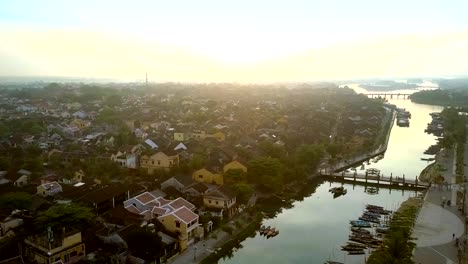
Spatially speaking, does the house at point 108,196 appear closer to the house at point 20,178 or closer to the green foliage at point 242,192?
the green foliage at point 242,192

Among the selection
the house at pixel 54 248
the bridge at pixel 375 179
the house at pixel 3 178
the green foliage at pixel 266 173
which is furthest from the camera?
the bridge at pixel 375 179

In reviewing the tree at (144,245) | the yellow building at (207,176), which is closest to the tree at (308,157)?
the yellow building at (207,176)

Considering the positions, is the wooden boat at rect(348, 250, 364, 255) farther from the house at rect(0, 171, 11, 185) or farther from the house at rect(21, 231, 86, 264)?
the house at rect(0, 171, 11, 185)

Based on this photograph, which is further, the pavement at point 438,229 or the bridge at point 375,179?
the bridge at point 375,179

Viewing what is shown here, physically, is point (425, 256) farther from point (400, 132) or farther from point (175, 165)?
point (400, 132)

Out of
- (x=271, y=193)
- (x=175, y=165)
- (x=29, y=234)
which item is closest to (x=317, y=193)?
(x=271, y=193)

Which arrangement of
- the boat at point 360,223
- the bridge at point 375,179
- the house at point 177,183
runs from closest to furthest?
the boat at point 360,223, the house at point 177,183, the bridge at point 375,179

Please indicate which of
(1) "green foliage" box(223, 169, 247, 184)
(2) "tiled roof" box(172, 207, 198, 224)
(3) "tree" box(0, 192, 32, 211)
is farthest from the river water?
(3) "tree" box(0, 192, 32, 211)
